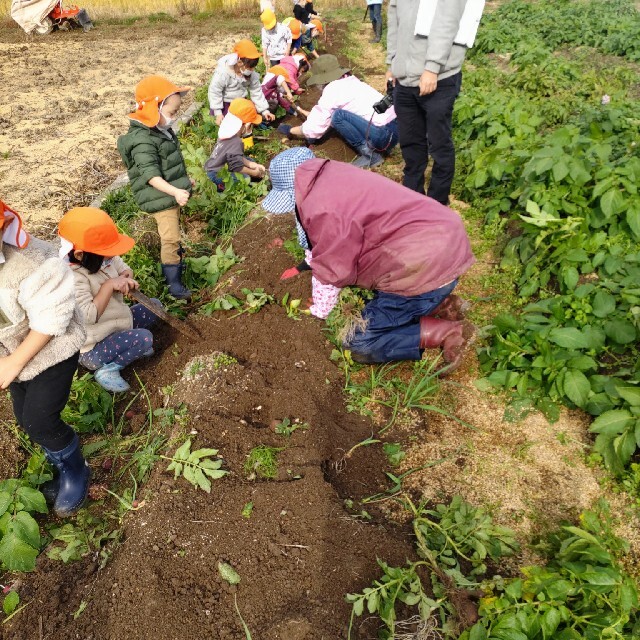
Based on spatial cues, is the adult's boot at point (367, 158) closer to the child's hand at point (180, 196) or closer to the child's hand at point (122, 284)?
the child's hand at point (180, 196)

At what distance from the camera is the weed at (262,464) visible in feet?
7.86

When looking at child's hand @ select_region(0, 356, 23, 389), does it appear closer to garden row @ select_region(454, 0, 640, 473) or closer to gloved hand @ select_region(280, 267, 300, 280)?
gloved hand @ select_region(280, 267, 300, 280)

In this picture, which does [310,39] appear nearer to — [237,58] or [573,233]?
[237,58]

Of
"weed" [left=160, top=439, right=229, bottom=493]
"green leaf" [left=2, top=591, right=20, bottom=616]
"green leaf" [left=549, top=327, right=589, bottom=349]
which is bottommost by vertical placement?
"green leaf" [left=2, top=591, right=20, bottom=616]

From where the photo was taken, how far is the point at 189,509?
2.21 metres

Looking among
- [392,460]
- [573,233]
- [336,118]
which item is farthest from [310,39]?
[392,460]

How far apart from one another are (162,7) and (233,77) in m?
11.8

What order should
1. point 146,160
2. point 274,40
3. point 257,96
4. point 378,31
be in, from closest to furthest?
1. point 146,160
2. point 257,96
3. point 274,40
4. point 378,31

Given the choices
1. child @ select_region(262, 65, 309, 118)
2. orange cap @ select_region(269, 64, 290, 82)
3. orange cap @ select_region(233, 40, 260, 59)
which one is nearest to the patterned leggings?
orange cap @ select_region(233, 40, 260, 59)

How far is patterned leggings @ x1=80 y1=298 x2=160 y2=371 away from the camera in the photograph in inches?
118

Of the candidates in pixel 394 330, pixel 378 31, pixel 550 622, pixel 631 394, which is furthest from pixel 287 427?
pixel 378 31

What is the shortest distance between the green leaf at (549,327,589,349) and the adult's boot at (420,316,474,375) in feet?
1.83

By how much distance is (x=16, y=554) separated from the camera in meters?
2.03

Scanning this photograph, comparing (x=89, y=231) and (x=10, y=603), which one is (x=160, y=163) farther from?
(x=10, y=603)
